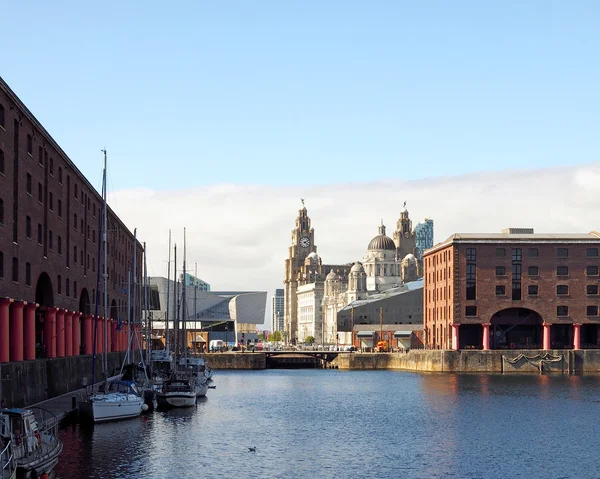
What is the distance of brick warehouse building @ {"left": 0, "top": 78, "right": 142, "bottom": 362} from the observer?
225ft

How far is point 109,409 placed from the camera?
72312 mm

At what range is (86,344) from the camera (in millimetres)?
103625

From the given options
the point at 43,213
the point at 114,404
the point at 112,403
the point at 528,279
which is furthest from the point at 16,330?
the point at 528,279

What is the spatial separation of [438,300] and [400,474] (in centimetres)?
10840

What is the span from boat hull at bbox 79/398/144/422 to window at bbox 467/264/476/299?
3196 inches

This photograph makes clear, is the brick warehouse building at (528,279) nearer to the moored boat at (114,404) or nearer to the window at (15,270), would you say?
the moored boat at (114,404)

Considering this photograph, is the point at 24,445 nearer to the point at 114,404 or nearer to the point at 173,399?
the point at 114,404

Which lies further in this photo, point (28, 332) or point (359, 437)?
point (28, 332)

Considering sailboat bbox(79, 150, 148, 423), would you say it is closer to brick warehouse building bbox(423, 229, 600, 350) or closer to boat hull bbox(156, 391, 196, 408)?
boat hull bbox(156, 391, 196, 408)

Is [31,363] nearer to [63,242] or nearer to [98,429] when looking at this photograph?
[98,429]

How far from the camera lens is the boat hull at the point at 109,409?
70.6 meters

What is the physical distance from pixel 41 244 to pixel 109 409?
14783 mm

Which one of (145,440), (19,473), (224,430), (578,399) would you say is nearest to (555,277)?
(578,399)

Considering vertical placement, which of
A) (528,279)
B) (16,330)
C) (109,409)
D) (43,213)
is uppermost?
(43,213)
